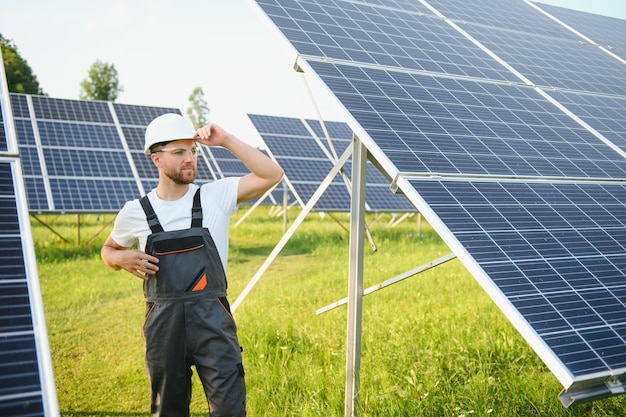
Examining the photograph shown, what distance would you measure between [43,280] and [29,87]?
40566 millimetres

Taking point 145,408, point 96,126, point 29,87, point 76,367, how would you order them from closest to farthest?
point 145,408
point 76,367
point 96,126
point 29,87

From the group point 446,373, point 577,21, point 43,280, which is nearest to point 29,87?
point 43,280

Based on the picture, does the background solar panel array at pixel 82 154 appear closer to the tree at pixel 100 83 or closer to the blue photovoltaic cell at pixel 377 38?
the blue photovoltaic cell at pixel 377 38

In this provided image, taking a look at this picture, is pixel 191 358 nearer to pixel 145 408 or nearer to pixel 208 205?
pixel 208 205

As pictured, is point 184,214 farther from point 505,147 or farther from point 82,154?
point 82,154

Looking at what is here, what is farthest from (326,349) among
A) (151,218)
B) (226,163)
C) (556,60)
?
(226,163)

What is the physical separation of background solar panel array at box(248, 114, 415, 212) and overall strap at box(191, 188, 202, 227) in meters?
8.78

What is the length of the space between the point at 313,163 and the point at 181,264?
485 inches

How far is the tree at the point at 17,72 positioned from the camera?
4226 centimetres

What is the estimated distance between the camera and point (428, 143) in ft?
15.2

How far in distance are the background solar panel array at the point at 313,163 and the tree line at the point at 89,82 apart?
47.8 feet

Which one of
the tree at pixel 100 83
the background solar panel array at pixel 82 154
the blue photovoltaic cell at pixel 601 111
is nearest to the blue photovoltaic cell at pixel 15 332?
the blue photovoltaic cell at pixel 601 111

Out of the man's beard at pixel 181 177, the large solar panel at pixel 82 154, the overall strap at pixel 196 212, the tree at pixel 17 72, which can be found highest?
the tree at pixel 17 72

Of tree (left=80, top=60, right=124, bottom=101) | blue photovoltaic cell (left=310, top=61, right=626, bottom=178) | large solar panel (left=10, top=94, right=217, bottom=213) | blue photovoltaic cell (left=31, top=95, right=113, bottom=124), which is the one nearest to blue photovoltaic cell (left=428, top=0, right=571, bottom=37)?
blue photovoltaic cell (left=310, top=61, right=626, bottom=178)
